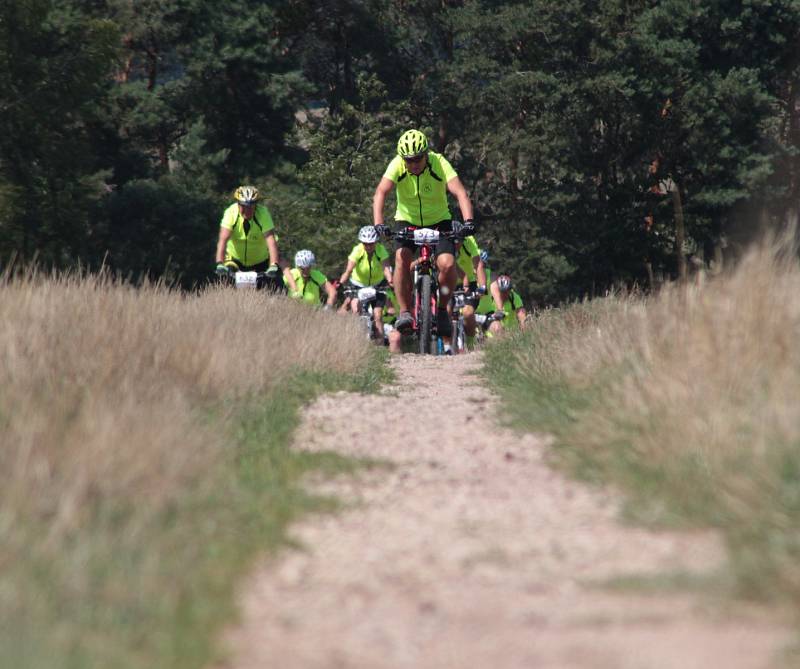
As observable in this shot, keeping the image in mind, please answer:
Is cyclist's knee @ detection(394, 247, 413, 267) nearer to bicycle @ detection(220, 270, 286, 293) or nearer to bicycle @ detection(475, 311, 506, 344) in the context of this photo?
bicycle @ detection(220, 270, 286, 293)

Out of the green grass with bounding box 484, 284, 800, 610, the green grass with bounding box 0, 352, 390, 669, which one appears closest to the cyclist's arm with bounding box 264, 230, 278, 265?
the green grass with bounding box 484, 284, 800, 610

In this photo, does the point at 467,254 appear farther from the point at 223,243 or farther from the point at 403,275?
the point at 223,243

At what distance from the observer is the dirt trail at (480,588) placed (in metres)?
4.12

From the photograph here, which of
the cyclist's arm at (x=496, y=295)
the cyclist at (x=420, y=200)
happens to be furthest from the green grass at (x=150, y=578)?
the cyclist's arm at (x=496, y=295)

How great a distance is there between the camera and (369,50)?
4781 cm

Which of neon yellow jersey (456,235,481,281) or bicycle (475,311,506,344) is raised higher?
neon yellow jersey (456,235,481,281)

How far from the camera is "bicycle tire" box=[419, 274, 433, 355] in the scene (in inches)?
540

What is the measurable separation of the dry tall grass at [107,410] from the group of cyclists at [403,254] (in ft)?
7.00

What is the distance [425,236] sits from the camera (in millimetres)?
13430

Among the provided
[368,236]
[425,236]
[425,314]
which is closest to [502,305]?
[368,236]

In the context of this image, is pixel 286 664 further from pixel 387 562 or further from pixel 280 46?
pixel 280 46

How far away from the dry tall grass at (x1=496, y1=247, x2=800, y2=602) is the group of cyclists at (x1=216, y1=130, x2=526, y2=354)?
4.54 metres

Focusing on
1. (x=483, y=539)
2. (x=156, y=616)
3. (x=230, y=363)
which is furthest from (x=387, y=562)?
(x=230, y=363)

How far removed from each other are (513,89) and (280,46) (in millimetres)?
9933
